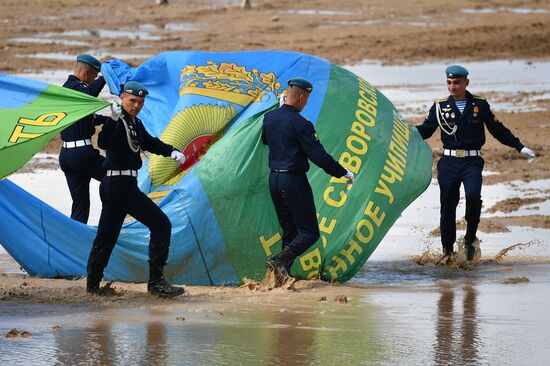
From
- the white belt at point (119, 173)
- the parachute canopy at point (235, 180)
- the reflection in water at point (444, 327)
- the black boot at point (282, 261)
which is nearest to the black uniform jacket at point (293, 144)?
the parachute canopy at point (235, 180)

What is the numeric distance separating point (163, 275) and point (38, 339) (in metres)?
1.76

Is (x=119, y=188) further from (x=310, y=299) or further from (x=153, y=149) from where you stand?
(x=310, y=299)

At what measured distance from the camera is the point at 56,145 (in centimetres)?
1742

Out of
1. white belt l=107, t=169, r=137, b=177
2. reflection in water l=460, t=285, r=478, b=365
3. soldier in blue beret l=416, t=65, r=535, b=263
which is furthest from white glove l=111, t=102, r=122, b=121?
soldier in blue beret l=416, t=65, r=535, b=263

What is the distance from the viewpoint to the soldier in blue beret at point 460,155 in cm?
1089

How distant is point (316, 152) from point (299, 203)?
403 mm

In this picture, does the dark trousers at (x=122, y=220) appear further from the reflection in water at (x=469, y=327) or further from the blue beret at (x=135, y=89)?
the reflection in water at (x=469, y=327)

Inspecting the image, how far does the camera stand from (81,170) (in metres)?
10.5

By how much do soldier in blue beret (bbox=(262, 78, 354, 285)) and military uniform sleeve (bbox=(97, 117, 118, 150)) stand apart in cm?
120

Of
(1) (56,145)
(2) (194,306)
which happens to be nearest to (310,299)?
(2) (194,306)

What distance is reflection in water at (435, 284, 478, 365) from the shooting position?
7.57 metres

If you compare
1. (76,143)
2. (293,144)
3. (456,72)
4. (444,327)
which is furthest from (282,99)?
(444,327)

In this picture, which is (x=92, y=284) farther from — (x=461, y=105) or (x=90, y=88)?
(x=461, y=105)

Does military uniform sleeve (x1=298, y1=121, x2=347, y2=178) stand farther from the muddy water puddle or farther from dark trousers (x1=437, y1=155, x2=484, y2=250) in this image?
dark trousers (x1=437, y1=155, x2=484, y2=250)
